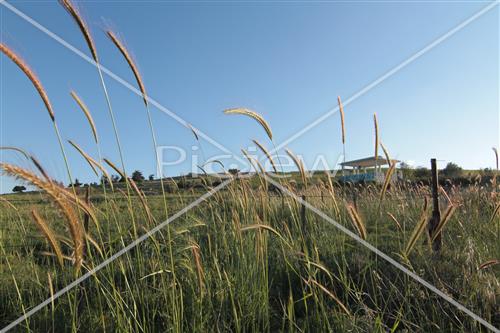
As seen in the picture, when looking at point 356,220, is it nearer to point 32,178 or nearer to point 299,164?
point 299,164

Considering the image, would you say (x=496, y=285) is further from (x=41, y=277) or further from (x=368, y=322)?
(x=41, y=277)

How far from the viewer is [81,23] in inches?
73.1

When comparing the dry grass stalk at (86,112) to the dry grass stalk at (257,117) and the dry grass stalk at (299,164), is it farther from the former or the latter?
the dry grass stalk at (299,164)

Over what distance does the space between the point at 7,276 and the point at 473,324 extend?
3958 mm

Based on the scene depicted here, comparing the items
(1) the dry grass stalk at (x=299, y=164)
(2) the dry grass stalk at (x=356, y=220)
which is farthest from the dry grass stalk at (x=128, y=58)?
(2) the dry grass stalk at (x=356, y=220)

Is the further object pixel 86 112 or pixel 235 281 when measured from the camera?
pixel 235 281

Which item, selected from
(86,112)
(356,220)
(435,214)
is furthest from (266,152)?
(435,214)

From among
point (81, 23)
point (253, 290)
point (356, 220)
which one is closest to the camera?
point (81, 23)

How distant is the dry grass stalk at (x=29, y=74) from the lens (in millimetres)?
1701

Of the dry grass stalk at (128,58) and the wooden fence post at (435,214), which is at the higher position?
the dry grass stalk at (128,58)

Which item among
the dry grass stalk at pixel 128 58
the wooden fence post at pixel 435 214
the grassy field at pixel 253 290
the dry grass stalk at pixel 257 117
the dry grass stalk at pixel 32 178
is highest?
the dry grass stalk at pixel 128 58

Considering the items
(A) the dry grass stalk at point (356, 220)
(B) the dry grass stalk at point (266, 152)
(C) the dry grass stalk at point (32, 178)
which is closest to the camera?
(C) the dry grass stalk at point (32, 178)

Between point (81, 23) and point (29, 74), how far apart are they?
393 mm

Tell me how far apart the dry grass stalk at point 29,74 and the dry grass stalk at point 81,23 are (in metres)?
0.31
